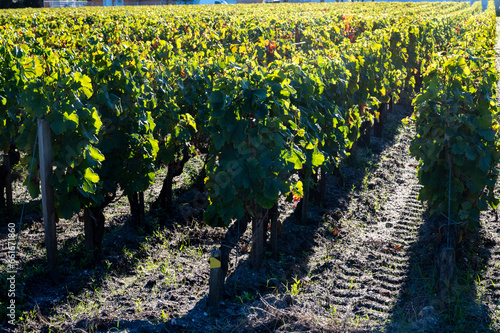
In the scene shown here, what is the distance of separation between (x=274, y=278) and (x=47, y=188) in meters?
2.20

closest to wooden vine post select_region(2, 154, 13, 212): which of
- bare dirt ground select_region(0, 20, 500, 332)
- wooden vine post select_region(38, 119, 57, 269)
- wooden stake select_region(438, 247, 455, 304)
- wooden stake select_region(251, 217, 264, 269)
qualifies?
bare dirt ground select_region(0, 20, 500, 332)

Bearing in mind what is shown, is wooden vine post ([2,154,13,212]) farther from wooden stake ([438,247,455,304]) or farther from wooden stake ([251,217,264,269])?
wooden stake ([438,247,455,304])

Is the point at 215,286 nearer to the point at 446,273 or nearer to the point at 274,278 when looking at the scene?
the point at 274,278

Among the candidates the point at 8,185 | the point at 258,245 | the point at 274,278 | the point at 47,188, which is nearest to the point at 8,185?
the point at 8,185

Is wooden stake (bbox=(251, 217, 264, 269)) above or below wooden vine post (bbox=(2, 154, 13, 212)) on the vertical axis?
below

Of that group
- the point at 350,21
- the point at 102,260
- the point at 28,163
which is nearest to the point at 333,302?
the point at 102,260

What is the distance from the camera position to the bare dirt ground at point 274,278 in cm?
403

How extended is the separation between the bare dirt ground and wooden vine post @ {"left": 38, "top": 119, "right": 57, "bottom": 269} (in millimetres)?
271

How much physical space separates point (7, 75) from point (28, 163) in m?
1.32

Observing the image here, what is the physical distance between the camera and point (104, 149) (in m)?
5.11

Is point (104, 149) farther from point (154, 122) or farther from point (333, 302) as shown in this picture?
point (333, 302)

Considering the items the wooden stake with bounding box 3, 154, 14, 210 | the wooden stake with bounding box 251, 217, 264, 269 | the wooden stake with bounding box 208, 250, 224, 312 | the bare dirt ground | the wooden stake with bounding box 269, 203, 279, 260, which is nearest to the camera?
the bare dirt ground

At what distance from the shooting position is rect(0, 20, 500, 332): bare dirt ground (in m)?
4.03

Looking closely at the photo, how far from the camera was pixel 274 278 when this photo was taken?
4855 millimetres
